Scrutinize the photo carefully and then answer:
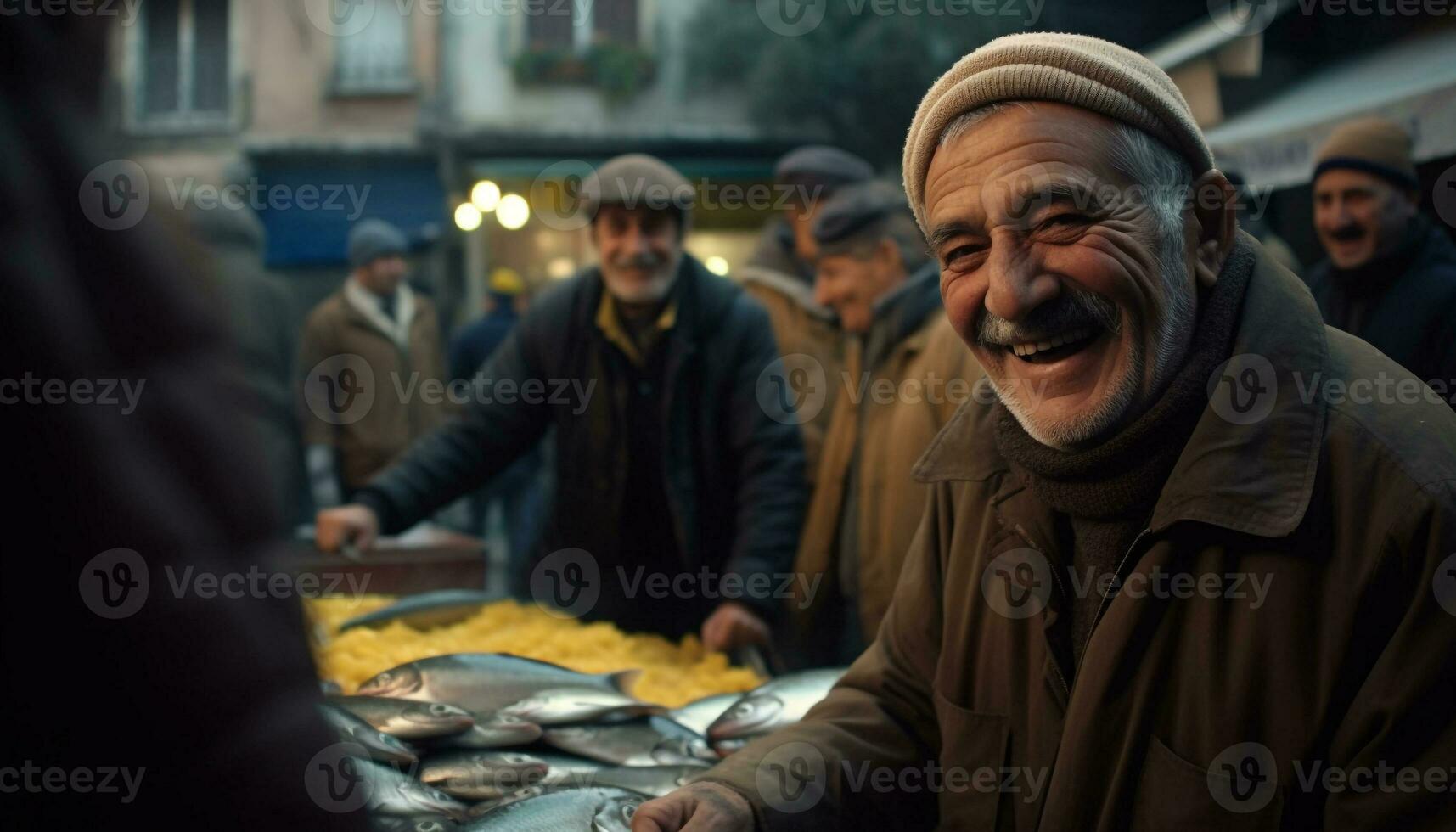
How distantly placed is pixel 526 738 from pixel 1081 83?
1582mm

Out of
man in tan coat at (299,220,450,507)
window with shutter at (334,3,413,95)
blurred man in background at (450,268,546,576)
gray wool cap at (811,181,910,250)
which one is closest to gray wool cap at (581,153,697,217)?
gray wool cap at (811,181,910,250)

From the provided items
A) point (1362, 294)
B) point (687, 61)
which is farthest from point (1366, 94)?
point (687, 61)

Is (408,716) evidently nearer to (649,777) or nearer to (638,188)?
(649,777)

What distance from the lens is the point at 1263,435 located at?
1769 mm

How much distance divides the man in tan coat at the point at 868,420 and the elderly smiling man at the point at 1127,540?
1.95m

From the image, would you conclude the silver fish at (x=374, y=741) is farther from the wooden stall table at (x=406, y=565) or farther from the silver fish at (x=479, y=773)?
the wooden stall table at (x=406, y=565)

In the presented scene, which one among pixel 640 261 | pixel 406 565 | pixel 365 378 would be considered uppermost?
pixel 640 261

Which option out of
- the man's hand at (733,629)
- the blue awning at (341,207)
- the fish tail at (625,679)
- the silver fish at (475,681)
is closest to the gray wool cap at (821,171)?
the man's hand at (733,629)

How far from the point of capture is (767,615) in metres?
3.87

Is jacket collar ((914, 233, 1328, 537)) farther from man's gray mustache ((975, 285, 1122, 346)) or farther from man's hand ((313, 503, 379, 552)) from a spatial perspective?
man's hand ((313, 503, 379, 552))

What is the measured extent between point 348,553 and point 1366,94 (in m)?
5.43

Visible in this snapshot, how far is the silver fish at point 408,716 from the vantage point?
2.35 metres

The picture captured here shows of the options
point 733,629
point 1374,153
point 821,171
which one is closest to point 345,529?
point 733,629

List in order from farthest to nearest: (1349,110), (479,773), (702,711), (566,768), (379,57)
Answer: (379,57), (1349,110), (702,711), (566,768), (479,773)
